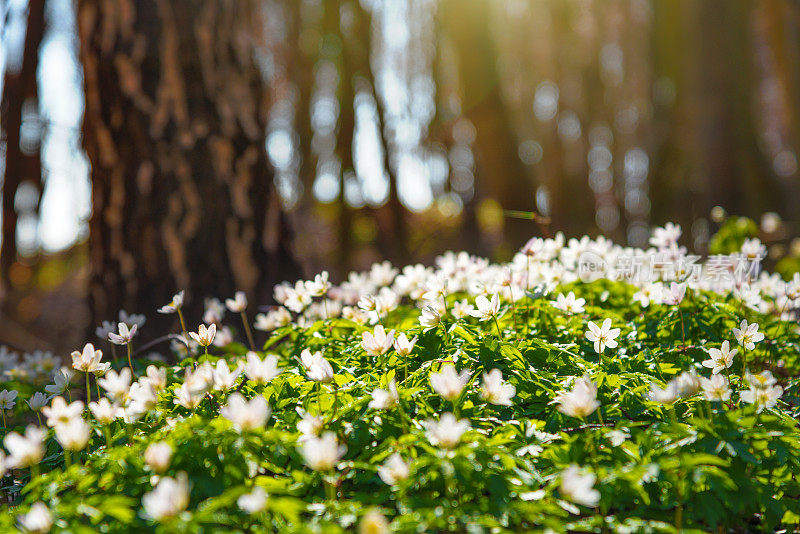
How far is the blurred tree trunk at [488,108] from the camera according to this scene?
662 cm

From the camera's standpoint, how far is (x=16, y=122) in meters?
5.36

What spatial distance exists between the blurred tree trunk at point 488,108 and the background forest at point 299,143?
0.02 metres

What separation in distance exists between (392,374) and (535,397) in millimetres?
404

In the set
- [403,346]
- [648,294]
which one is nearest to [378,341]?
[403,346]

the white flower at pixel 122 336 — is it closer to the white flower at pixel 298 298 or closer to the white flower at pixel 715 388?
the white flower at pixel 298 298

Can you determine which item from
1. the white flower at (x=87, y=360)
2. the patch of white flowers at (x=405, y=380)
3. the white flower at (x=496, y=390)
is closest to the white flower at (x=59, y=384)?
the patch of white flowers at (x=405, y=380)

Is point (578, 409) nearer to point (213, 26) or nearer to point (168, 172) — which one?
point (168, 172)

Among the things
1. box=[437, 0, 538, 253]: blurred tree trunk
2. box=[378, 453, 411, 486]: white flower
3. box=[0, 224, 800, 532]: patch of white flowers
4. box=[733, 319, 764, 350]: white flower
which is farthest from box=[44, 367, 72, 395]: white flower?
box=[437, 0, 538, 253]: blurred tree trunk

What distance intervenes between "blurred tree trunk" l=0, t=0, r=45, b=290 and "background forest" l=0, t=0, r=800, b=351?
0.07ft

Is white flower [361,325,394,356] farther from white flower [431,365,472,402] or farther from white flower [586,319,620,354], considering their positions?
white flower [586,319,620,354]

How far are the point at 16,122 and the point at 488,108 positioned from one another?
15.3ft

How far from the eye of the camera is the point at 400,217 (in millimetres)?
8203

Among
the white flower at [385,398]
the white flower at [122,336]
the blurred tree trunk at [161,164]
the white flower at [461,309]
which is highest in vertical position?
the blurred tree trunk at [161,164]

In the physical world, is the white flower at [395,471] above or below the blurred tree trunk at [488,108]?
below
